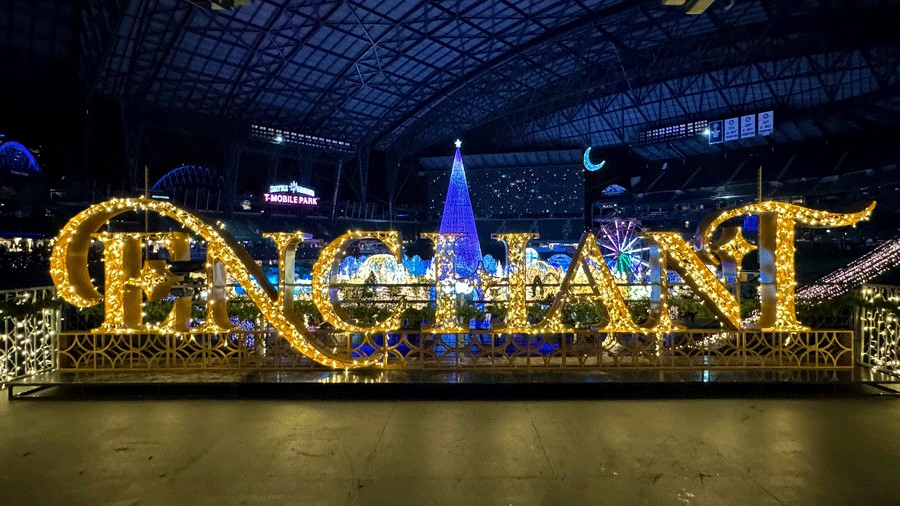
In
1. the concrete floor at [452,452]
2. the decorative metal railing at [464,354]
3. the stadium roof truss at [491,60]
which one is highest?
the stadium roof truss at [491,60]

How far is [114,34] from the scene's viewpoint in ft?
55.2

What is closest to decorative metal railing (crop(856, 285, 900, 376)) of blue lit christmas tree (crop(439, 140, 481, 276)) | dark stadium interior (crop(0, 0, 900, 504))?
dark stadium interior (crop(0, 0, 900, 504))

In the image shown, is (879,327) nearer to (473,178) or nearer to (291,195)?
(291,195)

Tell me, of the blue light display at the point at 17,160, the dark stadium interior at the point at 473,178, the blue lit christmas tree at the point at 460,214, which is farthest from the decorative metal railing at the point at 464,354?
the blue light display at the point at 17,160

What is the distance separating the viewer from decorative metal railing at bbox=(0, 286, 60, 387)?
6750 mm

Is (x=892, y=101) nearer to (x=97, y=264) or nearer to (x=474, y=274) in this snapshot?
(x=474, y=274)

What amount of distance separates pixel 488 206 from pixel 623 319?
30.2 metres

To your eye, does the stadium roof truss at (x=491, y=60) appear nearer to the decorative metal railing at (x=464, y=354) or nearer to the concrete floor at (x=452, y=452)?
the decorative metal railing at (x=464, y=354)

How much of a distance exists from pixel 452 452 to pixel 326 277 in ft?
9.89

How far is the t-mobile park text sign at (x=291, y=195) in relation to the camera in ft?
103

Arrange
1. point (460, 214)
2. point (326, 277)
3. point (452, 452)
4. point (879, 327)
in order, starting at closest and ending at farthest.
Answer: point (452, 452), point (326, 277), point (879, 327), point (460, 214)

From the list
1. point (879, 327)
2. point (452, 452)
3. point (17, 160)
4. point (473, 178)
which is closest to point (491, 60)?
point (473, 178)

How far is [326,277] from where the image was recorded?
6.72 m

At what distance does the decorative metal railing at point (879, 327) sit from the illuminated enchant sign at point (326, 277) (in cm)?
141
